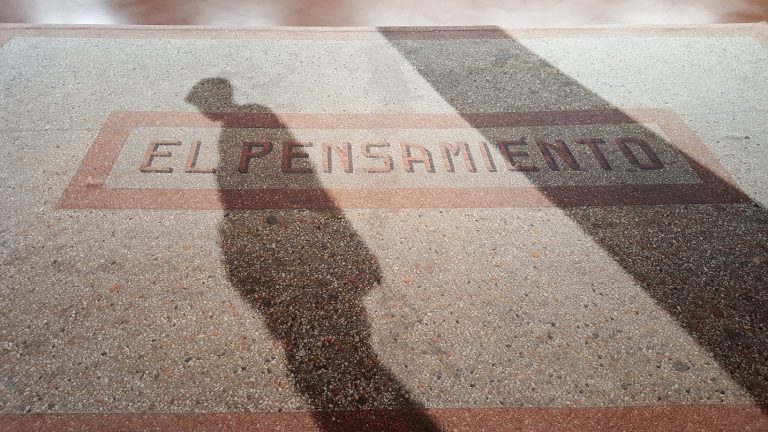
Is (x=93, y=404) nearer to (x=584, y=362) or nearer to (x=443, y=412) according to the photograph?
(x=443, y=412)

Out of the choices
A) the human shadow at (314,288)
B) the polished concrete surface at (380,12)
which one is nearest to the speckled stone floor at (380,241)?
the human shadow at (314,288)

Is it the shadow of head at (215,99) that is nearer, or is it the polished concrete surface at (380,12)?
the shadow of head at (215,99)

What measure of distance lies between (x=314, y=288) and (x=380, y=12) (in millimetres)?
4349

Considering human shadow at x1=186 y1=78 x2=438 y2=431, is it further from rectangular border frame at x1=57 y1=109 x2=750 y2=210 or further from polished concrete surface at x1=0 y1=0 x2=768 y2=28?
polished concrete surface at x1=0 y1=0 x2=768 y2=28

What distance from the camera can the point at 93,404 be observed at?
2.19 metres

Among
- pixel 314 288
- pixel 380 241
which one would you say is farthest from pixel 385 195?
Result: pixel 314 288

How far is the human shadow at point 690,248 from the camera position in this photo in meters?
2.46

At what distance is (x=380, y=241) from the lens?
2.99 m

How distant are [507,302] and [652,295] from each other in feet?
2.66

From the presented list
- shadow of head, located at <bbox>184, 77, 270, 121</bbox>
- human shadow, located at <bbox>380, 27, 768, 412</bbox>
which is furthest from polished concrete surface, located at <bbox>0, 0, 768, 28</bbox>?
human shadow, located at <bbox>380, 27, 768, 412</bbox>

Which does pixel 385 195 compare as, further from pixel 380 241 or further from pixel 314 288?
pixel 314 288

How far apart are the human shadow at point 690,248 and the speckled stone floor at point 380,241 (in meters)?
0.02

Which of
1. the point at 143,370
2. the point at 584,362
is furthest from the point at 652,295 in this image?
the point at 143,370

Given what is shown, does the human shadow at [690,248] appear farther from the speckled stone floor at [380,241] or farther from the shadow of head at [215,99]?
the shadow of head at [215,99]
